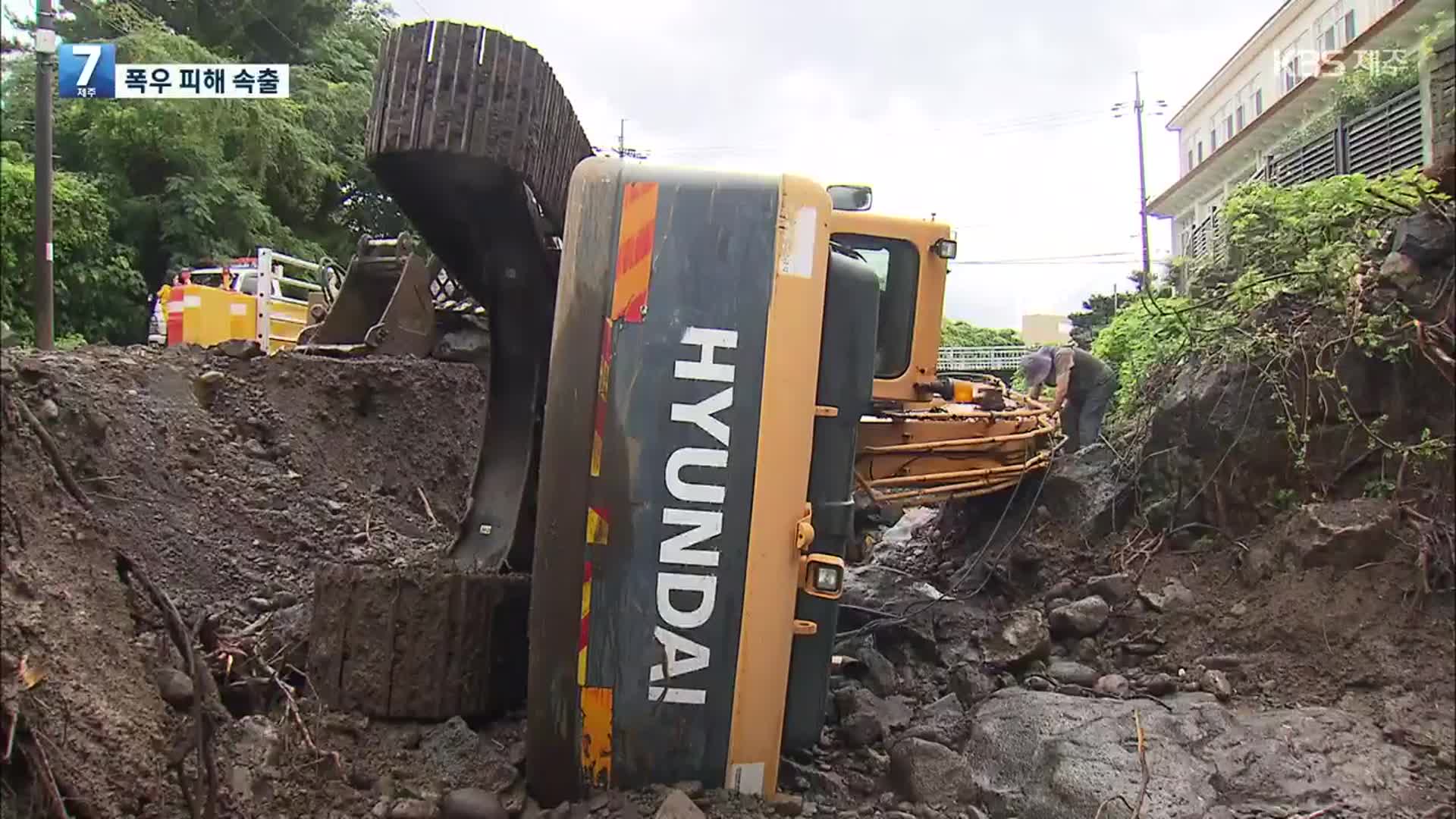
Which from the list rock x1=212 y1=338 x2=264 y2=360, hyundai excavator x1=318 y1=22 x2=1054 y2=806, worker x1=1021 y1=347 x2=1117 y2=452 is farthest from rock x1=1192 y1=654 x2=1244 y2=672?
rock x1=212 y1=338 x2=264 y2=360

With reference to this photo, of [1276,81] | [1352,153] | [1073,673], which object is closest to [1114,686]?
[1073,673]

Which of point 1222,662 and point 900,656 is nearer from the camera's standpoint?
point 1222,662

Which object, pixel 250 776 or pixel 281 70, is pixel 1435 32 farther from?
pixel 281 70

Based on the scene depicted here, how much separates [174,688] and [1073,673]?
313 cm

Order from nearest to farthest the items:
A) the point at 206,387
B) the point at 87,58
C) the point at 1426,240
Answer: the point at 87,58 < the point at 1426,240 < the point at 206,387

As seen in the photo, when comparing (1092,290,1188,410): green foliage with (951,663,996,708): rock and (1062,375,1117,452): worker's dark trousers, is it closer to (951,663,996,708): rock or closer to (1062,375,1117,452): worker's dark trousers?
(1062,375,1117,452): worker's dark trousers

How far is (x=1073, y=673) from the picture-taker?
14.0 ft

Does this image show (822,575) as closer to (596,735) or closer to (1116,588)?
(596,735)

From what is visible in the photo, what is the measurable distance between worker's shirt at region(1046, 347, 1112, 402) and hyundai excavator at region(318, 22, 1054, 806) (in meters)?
4.37

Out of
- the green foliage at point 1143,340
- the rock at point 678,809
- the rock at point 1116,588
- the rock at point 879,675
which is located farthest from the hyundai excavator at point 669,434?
the green foliage at point 1143,340

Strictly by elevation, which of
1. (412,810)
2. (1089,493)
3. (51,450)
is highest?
(1089,493)

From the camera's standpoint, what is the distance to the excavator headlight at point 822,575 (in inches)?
113

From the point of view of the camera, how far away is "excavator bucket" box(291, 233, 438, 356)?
7680 millimetres

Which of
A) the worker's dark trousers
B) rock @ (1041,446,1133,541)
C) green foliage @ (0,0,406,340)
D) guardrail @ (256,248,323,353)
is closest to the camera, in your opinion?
green foliage @ (0,0,406,340)
